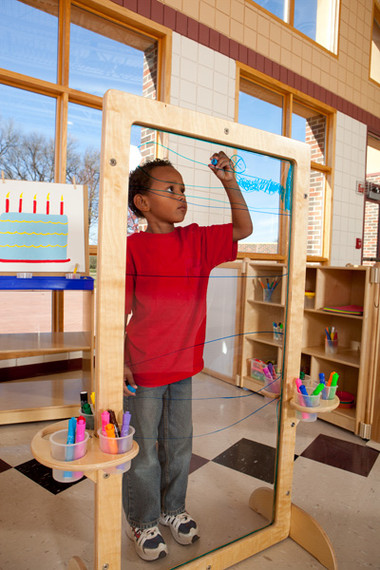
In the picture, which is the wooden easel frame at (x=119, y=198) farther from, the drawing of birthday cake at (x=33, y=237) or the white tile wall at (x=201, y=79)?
the white tile wall at (x=201, y=79)

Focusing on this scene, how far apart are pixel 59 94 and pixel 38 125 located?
0.85 ft

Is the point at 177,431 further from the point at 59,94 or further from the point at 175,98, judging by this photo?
the point at 175,98

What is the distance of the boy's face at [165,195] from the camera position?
961 millimetres

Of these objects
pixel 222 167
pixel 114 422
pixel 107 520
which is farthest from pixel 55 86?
pixel 107 520

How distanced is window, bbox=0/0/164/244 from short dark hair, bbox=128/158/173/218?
171cm

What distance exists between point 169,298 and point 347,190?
4.45m

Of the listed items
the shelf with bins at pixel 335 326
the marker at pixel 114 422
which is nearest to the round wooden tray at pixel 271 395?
the marker at pixel 114 422

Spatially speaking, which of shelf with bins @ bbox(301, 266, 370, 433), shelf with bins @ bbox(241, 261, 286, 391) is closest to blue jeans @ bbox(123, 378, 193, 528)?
shelf with bins @ bbox(241, 261, 286, 391)

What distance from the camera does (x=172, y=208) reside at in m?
0.98

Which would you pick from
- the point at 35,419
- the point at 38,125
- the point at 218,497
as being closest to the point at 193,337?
the point at 218,497

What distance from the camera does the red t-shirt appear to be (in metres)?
0.97

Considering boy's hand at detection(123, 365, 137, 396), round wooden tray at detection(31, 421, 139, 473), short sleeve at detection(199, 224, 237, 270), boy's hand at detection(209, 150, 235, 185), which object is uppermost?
boy's hand at detection(209, 150, 235, 185)

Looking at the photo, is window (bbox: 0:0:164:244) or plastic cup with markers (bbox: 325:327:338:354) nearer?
plastic cup with markers (bbox: 325:327:338:354)

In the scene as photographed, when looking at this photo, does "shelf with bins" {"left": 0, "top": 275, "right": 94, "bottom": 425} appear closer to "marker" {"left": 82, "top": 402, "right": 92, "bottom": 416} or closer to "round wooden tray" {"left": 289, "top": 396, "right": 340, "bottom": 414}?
"marker" {"left": 82, "top": 402, "right": 92, "bottom": 416}
